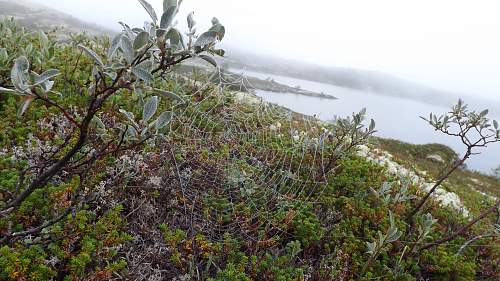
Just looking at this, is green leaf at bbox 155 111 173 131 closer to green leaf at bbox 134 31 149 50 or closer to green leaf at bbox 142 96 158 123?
green leaf at bbox 142 96 158 123

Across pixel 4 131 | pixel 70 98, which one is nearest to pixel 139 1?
pixel 4 131

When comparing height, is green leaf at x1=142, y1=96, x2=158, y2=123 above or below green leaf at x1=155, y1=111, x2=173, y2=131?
above

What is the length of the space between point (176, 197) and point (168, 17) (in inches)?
115

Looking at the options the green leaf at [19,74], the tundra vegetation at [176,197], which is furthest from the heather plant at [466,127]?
the green leaf at [19,74]

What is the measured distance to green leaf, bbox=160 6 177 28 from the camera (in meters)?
2.25

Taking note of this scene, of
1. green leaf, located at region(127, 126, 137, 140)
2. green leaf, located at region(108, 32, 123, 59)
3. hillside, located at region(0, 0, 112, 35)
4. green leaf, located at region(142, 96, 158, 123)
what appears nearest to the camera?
green leaf, located at region(108, 32, 123, 59)

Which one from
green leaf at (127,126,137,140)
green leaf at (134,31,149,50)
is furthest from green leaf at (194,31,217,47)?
green leaf at (127,126,137,140)

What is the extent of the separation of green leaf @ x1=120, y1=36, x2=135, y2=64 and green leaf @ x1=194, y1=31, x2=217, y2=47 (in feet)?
1.33

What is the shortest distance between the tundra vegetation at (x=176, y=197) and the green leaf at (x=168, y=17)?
0.02 meters

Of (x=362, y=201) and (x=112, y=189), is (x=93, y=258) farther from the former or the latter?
(x=362, y=201)

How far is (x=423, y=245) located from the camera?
5.50m

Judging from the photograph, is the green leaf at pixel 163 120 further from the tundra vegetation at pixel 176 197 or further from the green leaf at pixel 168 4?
the green leaf at pixel 168 4

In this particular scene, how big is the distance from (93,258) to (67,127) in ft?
A: 8.34

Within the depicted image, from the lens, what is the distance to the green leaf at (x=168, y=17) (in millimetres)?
2250
